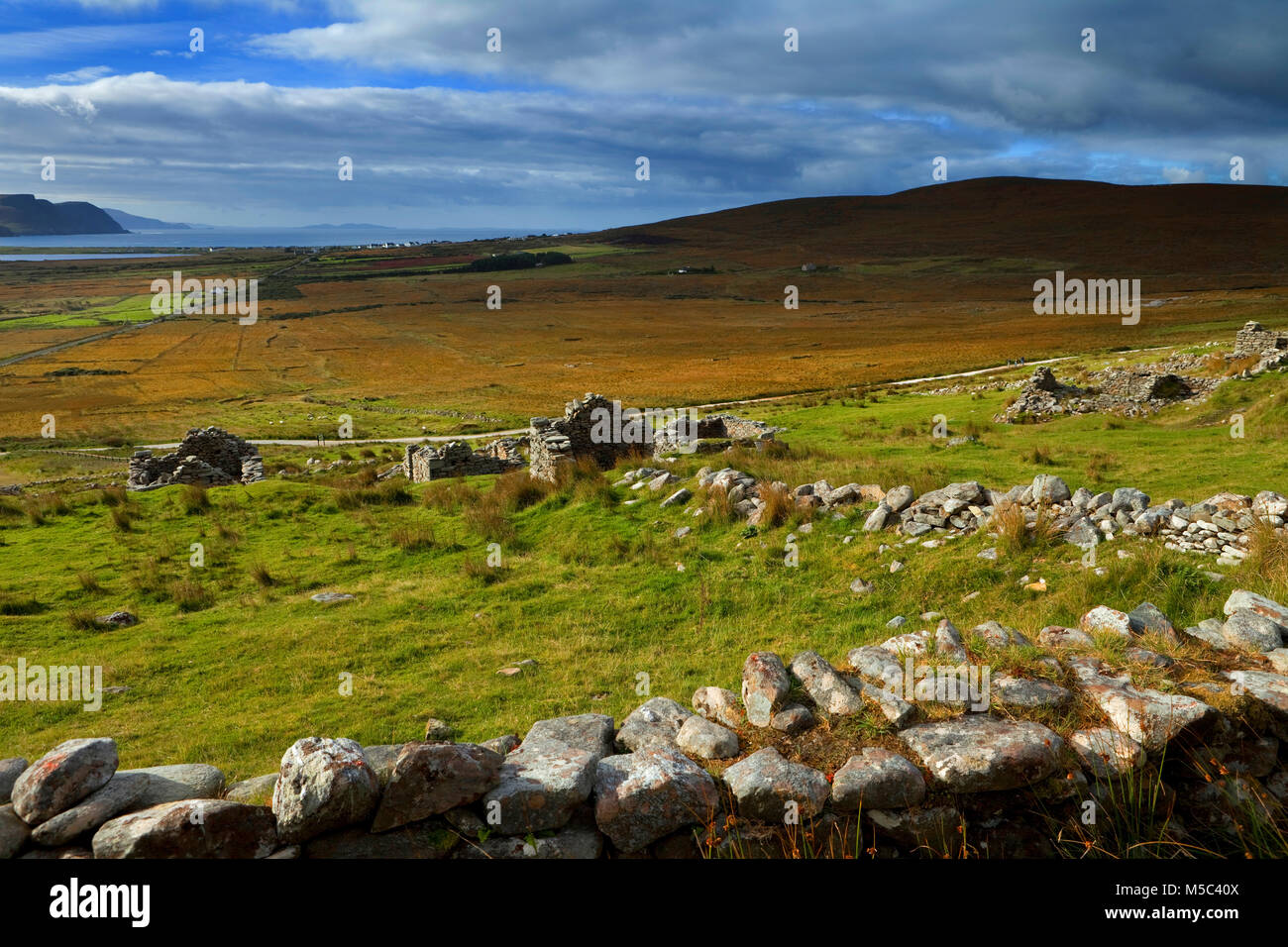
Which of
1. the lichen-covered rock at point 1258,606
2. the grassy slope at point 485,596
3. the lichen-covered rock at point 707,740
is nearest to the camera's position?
the lichen-covered rock at point 707,740

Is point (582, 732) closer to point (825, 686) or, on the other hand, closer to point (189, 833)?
point (825, 686)

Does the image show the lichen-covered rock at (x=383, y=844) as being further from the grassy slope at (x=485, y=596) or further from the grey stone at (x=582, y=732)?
the grassy slope at (x=485, y=596)

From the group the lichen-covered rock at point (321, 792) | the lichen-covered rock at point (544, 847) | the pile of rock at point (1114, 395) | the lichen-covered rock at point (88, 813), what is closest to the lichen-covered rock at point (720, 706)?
the lichen-covered rock at point (544, 847)

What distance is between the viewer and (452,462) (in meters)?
23.6

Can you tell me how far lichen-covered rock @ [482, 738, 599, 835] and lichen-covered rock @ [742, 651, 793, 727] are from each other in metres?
1.42

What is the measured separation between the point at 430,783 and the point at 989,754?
330cm

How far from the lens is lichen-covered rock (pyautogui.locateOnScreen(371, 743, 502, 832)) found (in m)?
4.00

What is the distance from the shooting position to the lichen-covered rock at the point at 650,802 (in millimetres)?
4156

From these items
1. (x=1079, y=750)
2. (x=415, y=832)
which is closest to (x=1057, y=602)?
(x=1079, y=750)

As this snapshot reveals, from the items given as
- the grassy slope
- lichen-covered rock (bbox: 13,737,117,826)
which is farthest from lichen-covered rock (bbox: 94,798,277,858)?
the grassy slope

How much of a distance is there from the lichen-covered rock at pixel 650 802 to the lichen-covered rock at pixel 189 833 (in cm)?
184

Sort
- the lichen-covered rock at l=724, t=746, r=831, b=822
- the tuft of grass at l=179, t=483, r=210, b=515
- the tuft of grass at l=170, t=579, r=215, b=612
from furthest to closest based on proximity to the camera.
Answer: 1. the tuft of grass at l=179, t=483, r=210, b=515
2. the tuft of grass at l=170, t=579, r=215, b=612
3. the lichen-covered rock at l=724, t=746, r=831, b=822

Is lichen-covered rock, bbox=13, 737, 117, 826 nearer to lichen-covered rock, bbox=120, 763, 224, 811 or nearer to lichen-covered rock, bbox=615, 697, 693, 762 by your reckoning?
lichen-covered rock, bbox=120, 763, 224, 811
